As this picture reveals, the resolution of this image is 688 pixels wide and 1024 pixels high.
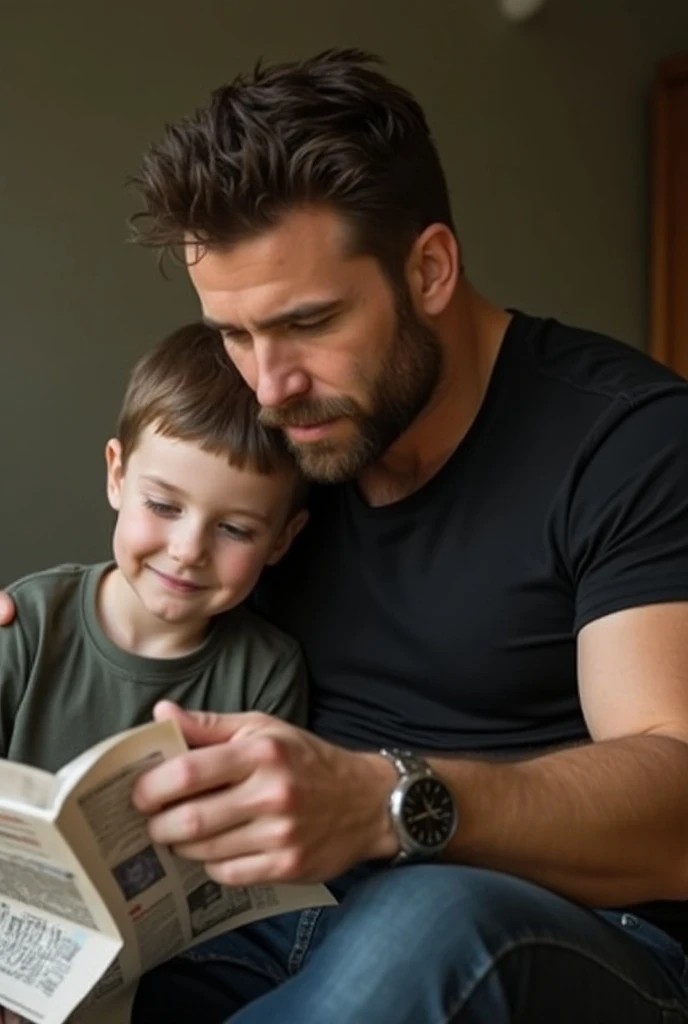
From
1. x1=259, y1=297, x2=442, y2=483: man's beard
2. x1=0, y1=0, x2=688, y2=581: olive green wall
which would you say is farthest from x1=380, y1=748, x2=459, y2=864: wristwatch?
x1=0, y1=0, x2=688, y2=581: olive green wall

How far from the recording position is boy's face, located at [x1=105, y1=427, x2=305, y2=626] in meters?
1.26

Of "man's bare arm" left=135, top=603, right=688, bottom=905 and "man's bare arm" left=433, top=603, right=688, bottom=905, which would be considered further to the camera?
"man's bare arm" left=433, top=603, right=688, bottom=905

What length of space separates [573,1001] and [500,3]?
8.08 feet

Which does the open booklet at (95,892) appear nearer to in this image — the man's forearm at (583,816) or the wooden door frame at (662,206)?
the man's forearm at (583,816)

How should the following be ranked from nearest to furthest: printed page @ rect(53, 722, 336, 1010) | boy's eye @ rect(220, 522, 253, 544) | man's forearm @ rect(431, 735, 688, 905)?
printed page @ rect(53, 722, 336, 1010) < man's forearm @ rect(431, 735, 688, 905) < boy's eye @ rect(220, 522, 253, 544)

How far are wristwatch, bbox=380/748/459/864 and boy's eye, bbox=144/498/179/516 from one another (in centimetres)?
43

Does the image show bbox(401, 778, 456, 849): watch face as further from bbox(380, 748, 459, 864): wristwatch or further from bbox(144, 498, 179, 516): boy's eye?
bbox(144, 498, 179, 516): boy's eye

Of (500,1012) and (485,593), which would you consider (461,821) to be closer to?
(500,1012)

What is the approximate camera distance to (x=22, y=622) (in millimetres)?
1289

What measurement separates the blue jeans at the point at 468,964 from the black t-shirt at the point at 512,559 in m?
0.20

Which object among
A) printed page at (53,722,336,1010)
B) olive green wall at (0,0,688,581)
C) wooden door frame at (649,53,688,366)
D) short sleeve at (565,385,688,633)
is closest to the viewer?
printed page at (53,722,336,1010)

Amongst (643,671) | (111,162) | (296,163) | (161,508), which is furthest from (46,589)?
(111,162)

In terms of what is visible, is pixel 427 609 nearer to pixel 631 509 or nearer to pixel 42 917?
pixel 631 509

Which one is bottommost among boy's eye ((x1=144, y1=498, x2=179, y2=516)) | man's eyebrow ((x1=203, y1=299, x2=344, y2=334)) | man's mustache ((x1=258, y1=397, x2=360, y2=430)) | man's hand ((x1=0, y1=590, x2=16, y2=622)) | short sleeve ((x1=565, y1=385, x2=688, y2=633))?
man's hand ((x1=0, y1=590, x2=16, y2=622))
